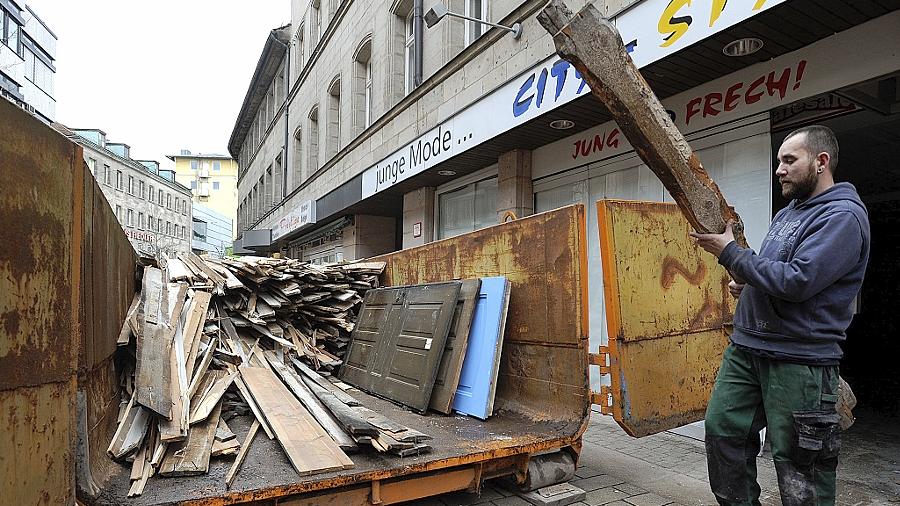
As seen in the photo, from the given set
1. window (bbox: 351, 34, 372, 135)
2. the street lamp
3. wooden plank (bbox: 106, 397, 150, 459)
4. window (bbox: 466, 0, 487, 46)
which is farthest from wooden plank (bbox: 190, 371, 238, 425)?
window (bbox: 351, 34, 372, 135)

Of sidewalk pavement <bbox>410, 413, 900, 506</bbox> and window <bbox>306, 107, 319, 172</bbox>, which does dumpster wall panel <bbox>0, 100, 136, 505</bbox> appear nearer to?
sidewalk pavement <bbox>410, 413, 900, 506</bbox>

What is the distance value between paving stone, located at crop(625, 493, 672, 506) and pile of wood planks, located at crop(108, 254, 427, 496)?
158cm

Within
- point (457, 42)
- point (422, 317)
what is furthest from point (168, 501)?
point (457, 42)

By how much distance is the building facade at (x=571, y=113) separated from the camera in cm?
500

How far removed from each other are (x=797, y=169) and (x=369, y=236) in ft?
45.9

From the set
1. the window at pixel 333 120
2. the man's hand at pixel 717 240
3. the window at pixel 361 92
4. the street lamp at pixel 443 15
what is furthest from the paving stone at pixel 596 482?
the window at pixel 333 120

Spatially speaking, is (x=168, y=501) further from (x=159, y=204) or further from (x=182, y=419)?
(x=159, y=204)

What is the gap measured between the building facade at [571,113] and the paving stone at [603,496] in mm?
2452

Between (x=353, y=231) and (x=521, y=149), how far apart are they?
8.35 meters

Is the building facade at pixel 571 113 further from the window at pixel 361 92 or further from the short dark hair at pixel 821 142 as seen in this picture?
the short dark hair at pixel 821 142

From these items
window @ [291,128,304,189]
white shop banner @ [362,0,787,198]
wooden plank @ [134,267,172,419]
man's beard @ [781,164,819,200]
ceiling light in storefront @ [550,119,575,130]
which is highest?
window @ [291,128,304,189]

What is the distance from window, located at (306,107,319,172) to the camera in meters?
20.3

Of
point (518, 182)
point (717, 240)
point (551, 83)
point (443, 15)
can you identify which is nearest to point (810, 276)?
point (717, 240)

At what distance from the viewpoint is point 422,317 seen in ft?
17.1
